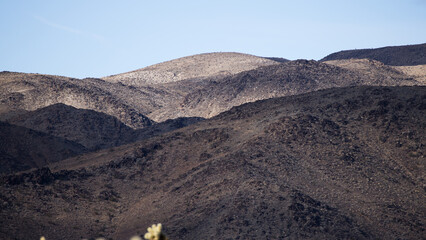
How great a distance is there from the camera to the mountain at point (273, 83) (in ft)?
319

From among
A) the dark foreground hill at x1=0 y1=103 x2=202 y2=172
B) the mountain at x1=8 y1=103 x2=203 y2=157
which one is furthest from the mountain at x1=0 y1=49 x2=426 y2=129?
the dark foreground hill at x1=0 y1=103 x2=202 y2=172

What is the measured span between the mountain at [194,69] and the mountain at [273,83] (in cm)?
4082

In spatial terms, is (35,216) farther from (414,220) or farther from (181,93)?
(181,93)

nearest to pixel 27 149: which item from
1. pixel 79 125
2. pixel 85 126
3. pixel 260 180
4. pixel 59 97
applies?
pixel 79 125

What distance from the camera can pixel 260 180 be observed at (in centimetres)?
4688

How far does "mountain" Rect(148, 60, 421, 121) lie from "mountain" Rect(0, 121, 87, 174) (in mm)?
28696

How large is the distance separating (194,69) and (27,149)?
3772 inches

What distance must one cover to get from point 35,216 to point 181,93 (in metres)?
90.0

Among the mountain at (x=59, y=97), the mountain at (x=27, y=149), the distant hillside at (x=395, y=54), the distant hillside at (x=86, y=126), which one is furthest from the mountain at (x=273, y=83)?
the distant hillside at (x=395, y=54)

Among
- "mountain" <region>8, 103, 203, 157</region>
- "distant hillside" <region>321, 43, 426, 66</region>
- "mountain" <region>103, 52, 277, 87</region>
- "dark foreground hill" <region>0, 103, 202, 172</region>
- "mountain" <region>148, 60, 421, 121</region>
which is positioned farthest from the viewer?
"mountain" <region>103, 52, 277, 87</region>

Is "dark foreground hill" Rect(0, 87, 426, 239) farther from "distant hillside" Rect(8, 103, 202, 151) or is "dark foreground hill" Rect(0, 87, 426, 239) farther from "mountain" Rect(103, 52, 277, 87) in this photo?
"mountain" Rect(103, 52, 277, 87)

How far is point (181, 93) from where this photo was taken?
133375 millimetres

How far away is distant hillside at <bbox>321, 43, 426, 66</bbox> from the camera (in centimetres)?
13854

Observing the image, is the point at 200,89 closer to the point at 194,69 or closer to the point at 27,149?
the point at 27,149
